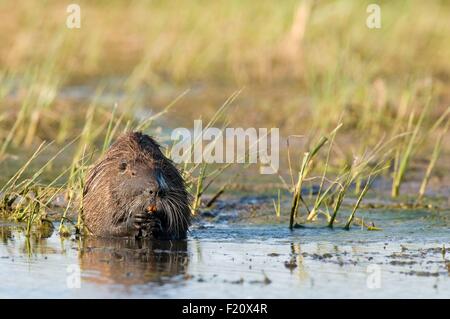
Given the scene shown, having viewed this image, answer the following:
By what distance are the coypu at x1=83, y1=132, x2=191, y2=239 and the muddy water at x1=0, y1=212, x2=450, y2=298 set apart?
0.43ft

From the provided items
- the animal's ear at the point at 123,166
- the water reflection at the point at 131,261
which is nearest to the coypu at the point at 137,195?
the animal's ear at the point at 123,166

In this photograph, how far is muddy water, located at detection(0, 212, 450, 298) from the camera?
6.09 m

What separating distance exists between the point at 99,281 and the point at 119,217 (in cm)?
138

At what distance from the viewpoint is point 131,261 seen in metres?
6.86

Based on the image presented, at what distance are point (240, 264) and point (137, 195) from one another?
3.52 ft

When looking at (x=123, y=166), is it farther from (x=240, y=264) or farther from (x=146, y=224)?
(x=240, y=264)

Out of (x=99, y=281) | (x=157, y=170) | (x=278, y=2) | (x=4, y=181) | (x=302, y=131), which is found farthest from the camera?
(x=278, y=2)

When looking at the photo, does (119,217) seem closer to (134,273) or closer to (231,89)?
(134,273)

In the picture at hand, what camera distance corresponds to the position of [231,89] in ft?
48.9

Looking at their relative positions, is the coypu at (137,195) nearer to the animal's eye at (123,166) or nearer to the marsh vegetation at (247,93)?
the animal's eye at (123,166)

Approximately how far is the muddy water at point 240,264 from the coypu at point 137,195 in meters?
0.13

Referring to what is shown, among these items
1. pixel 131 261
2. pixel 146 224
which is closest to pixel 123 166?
pixel 146 224

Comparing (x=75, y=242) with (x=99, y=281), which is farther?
(x=75, y=242)
